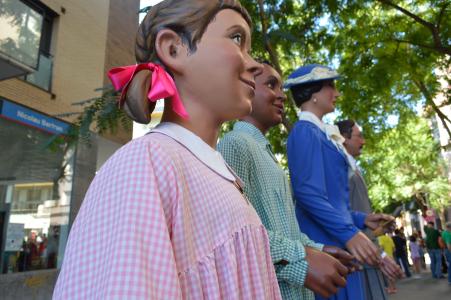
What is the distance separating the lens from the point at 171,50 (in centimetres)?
116

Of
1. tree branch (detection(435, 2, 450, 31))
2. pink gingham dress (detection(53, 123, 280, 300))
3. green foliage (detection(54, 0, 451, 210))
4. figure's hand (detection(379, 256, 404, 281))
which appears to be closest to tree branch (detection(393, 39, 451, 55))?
green foliage (detection(54, 0, 451, 210))

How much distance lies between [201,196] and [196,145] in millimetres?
185

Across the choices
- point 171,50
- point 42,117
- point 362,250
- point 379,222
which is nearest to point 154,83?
point 171,50

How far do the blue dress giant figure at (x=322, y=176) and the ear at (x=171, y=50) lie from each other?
111 cm

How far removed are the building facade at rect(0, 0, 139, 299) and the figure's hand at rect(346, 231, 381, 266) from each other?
18.1 ft

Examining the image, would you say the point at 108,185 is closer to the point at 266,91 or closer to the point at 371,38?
the point at 266,91

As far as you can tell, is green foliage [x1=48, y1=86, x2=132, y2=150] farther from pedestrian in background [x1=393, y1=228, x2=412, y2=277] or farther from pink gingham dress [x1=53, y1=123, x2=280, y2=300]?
pedestrian in background [x1=393, y1=228, x2=412, y2=277]

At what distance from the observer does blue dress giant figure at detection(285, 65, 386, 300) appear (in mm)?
1930

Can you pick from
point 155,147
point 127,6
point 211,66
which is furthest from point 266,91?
point 127,6

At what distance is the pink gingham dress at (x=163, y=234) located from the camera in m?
0.69

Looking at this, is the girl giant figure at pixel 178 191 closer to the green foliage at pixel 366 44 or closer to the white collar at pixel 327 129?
the white collar at pixel 327 129

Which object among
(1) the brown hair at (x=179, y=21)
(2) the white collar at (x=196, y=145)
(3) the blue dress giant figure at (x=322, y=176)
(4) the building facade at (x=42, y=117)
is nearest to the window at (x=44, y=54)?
(4) the building facade at (x=42, y=117)

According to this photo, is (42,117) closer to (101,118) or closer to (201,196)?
(101,118)

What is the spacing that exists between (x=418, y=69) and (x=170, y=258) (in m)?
7.70
